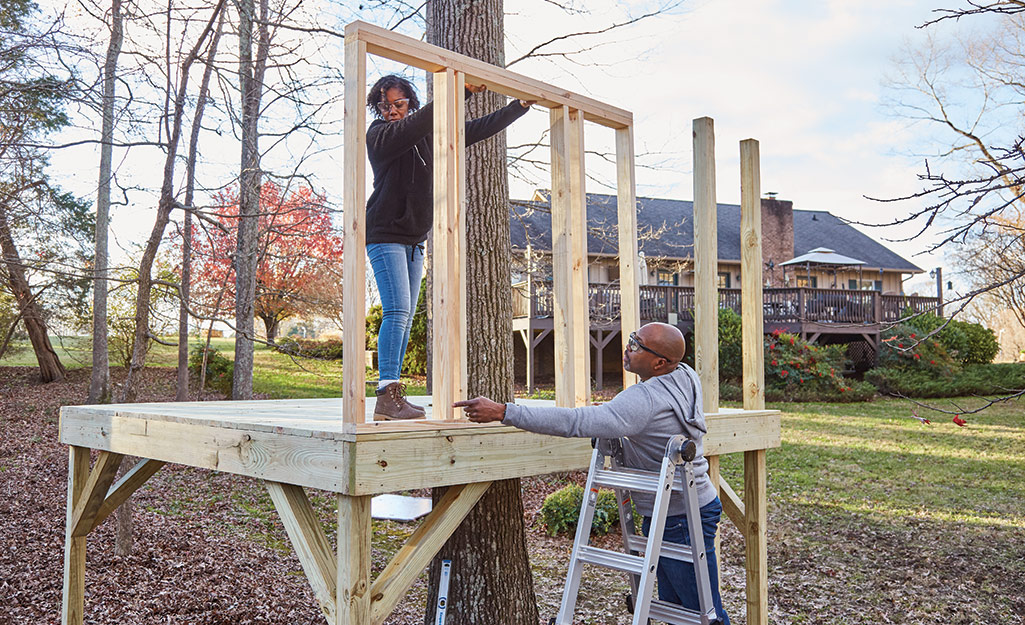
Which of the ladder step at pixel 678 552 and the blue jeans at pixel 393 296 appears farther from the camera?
the blue jeans at pixel 393 296

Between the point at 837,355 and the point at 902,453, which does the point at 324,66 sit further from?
the point at 837,355

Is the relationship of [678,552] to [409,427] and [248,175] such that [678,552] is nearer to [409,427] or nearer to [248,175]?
[409,427]

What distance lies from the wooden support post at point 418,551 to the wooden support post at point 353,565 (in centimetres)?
5

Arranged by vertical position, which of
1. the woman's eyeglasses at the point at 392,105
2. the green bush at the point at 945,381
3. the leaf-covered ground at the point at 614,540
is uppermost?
the woman's eyeglasses at the point at 392,105

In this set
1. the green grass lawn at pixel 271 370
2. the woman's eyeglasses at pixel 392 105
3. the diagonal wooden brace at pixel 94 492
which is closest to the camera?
the woman's eyeglasses at pixel 392 105

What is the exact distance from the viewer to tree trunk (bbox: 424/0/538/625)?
13.3 feet

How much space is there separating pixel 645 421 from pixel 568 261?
2.72 feet

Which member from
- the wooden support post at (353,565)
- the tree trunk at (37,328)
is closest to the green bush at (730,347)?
the tree trunk at (37,328)

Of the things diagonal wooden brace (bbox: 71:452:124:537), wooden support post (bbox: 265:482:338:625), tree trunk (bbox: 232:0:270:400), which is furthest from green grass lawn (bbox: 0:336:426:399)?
wooden support post (bbox: 265:482:338:625)

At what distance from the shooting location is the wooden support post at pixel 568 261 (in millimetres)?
3400

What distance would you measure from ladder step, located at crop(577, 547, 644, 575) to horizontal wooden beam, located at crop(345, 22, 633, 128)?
200cm

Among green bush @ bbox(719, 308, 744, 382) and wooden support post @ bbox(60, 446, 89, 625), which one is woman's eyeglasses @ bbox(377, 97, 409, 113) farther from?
green bush @ bbox(719, 308, 744, 382)

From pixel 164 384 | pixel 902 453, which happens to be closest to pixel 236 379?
pixel 164 384

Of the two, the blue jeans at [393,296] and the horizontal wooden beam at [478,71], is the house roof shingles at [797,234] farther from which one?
the blue jeans at [393,296]
